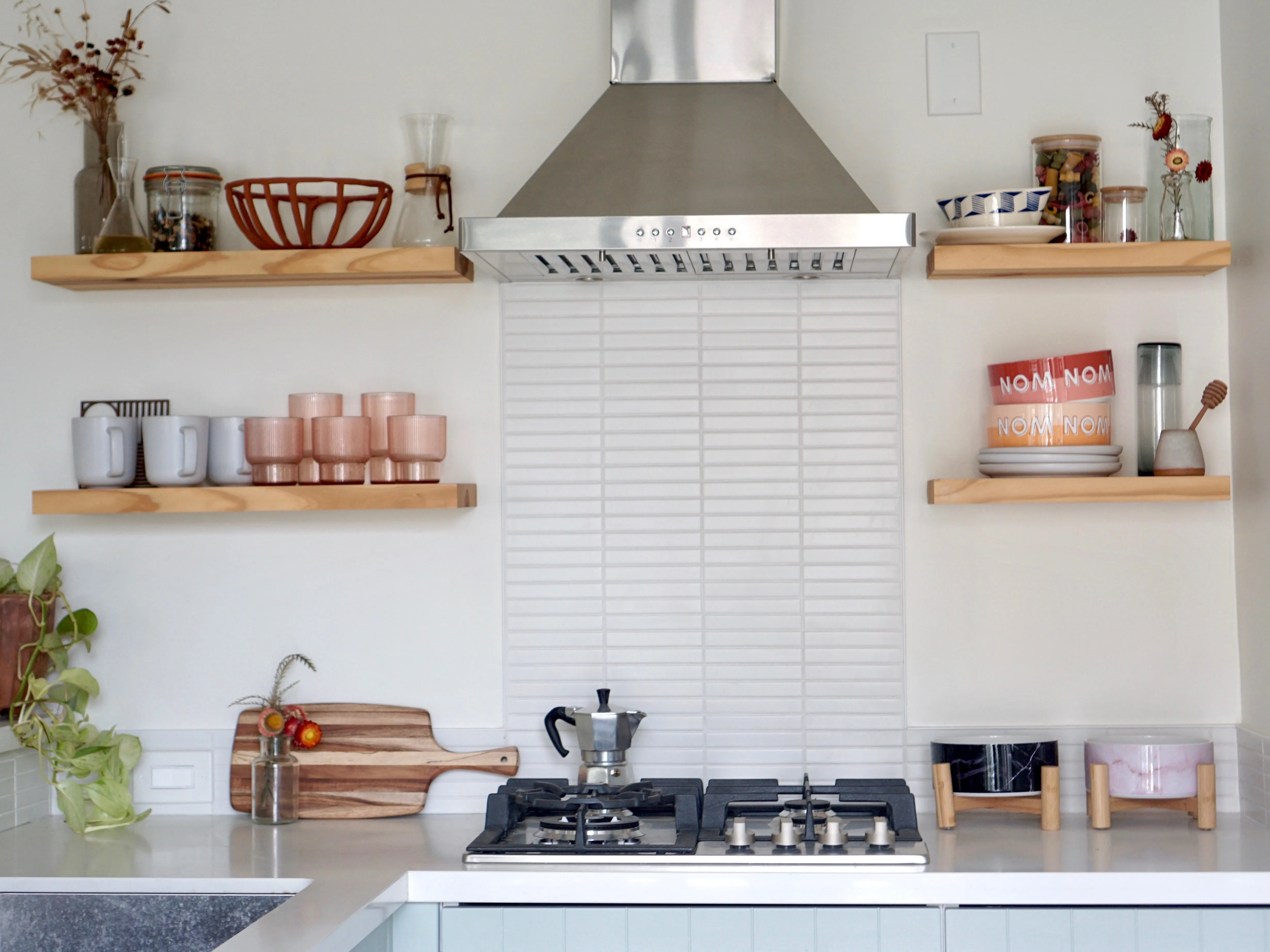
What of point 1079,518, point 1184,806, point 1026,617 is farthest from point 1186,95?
point 1184,806

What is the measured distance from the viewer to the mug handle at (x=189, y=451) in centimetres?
227

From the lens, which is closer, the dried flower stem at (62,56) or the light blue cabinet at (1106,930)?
the light blue cabinet at (1106,930)

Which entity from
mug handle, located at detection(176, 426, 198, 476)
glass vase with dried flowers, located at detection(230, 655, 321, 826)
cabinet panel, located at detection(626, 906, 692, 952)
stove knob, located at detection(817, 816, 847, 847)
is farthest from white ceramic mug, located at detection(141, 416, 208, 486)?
stove knob, located at detection(817, 816, 847, 847)

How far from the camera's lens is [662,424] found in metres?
2.41

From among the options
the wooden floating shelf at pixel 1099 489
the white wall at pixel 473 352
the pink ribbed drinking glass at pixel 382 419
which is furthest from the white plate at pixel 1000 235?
the pink ribbed drinking glass at pixel 382 419

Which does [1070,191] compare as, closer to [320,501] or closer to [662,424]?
[662,424]

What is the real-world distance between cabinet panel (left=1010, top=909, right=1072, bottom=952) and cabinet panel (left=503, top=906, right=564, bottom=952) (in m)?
0.66

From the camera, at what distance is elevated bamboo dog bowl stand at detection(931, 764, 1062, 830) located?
214 cm

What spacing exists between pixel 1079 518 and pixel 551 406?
103 cm

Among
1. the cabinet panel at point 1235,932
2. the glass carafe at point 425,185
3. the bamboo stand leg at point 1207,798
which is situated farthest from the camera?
the glass carafe at point 425,185

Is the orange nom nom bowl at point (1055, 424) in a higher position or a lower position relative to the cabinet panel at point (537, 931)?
higher

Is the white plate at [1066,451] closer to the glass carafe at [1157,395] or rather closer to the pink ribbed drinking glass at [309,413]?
the glass carafe at [1157,395]

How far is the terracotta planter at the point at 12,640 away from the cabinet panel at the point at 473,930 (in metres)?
0.96

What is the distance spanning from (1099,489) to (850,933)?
873mm
